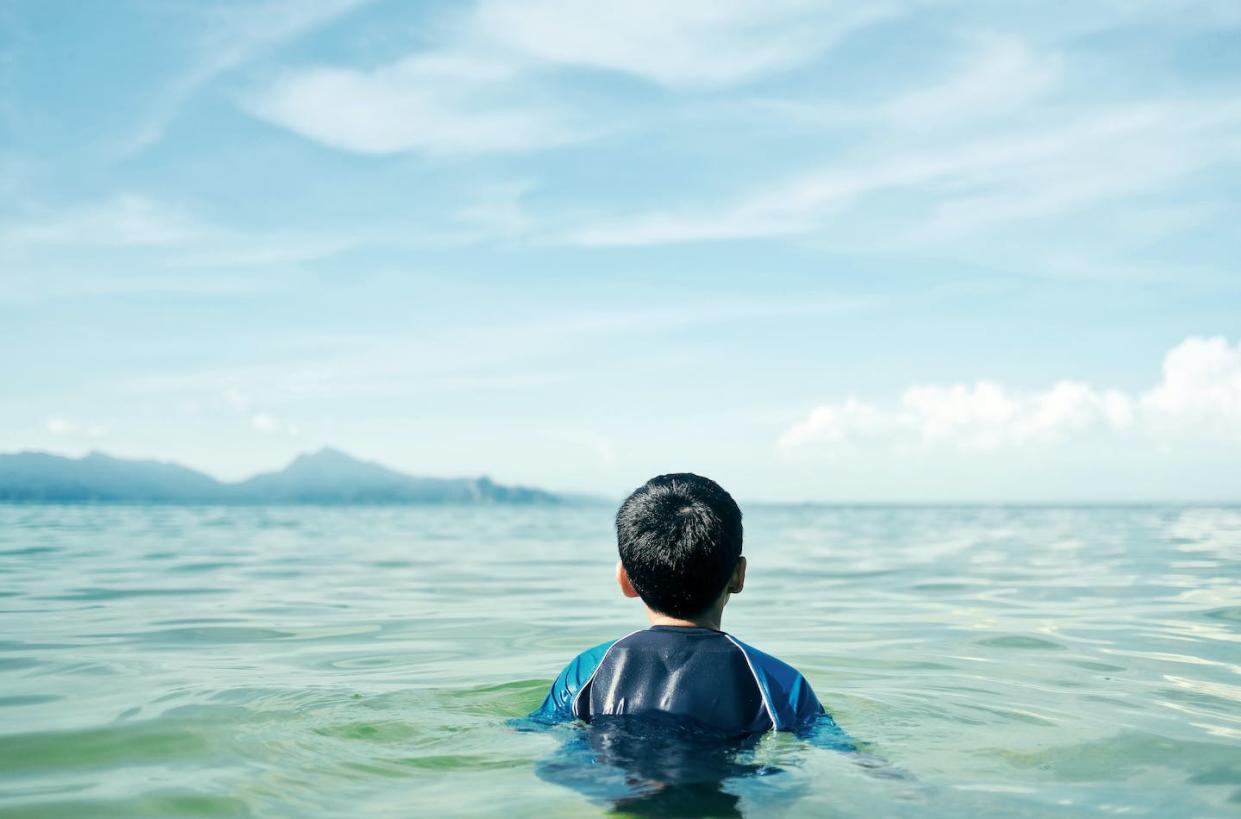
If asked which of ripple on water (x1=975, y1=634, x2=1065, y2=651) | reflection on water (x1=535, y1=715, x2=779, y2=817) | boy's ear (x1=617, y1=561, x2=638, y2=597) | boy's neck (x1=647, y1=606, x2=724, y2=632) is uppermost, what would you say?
boy's ear (x1=617, y1=561, x2=638, y2=597)

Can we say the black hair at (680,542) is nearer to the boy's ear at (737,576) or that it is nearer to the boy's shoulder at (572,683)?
the boy's ear at (737,576)

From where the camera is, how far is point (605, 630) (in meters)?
10.3

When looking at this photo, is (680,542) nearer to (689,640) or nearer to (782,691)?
(689,640)

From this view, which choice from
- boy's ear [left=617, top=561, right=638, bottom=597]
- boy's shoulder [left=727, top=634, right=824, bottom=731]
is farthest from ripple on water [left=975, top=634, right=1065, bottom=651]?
boy's ear [left=617, top=561, right=638, bottom=597]

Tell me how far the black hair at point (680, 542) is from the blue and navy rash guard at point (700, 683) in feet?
0.52

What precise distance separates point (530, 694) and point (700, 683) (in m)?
2.85

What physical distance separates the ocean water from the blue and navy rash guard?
142 millimetres

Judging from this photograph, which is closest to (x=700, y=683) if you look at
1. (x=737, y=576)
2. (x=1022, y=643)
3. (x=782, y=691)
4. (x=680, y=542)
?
(x=782, y=691)

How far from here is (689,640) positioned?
4359mm

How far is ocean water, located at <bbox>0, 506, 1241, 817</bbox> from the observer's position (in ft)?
13.9

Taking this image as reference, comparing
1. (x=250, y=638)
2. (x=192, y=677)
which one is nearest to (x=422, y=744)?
(x=192, y=677)

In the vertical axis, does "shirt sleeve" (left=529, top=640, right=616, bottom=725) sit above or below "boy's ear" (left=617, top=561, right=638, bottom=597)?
below

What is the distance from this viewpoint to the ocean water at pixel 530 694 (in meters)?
4.25

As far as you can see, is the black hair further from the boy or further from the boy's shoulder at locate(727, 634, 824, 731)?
the boy's shoulder at locate(727, 634, 824, 731)
